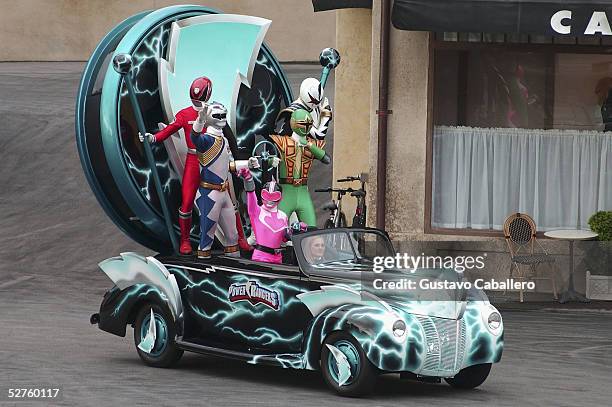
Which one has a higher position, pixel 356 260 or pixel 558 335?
pixel 356 260

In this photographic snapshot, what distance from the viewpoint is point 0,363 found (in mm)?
12398

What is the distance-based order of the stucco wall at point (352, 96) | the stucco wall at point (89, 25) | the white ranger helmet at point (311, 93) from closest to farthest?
the white ranger helmet at point (311, 93)
the stucco wall at point (352, 96)
the stucco wall at point (89, 25)

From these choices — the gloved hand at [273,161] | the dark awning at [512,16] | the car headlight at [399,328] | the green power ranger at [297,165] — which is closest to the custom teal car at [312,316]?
the car headlight at [399,328]

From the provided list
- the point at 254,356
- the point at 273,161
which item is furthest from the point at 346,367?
the point at 273,161

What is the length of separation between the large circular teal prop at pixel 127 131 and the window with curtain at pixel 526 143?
5049mm

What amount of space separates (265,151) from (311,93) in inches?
34.2

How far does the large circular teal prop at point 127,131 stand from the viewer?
12.7 metres

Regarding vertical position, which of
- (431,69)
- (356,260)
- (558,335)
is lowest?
(558,335)

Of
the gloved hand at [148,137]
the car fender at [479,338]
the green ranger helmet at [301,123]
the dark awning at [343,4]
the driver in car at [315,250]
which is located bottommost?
the car fender at [479,338]

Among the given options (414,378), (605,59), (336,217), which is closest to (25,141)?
(336,217)

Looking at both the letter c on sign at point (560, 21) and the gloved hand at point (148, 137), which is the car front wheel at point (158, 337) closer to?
the gloved hand at point (148, 137)

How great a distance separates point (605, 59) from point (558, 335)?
14.0ft

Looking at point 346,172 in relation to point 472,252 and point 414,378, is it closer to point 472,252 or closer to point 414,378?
point 472,252

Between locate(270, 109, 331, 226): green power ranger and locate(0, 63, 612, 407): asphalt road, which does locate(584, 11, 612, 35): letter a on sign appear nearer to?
locate(0, 63, 612, 407): asphalt road
